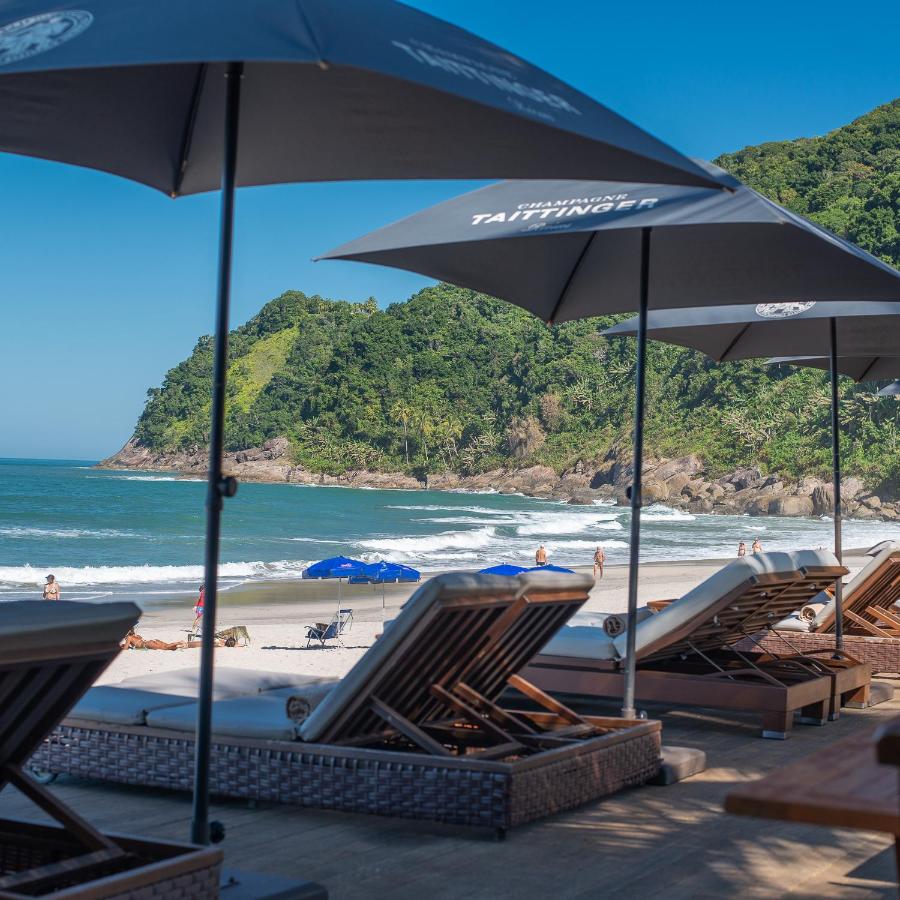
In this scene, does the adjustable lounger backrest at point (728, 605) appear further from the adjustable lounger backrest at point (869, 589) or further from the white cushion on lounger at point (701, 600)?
the adjustable lounger backrest at point (869, 589)

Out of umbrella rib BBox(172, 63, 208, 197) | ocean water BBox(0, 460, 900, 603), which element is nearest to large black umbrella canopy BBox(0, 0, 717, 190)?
umbrella rib BBox(172, 63, 208, 197)

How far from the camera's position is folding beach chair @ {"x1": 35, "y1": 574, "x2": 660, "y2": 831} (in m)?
3.66

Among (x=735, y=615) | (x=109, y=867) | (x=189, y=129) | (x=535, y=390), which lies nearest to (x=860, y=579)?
(x=735, y=615)

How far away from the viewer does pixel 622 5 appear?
2827 inches

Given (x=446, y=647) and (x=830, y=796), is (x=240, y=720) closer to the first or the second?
(x=446, y=647)

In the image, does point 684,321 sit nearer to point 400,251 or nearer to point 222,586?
point 400,251

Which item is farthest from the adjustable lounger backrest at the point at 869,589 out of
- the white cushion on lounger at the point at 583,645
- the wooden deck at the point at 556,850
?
the wooden deck at the point at 556,850

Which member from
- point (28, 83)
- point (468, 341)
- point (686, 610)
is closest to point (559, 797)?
point (686, 610)

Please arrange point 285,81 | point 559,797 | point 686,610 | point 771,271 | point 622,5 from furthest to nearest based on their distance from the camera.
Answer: point 622,5 < point 686,610 < point 771,271 < point 559,797 < point 285,81

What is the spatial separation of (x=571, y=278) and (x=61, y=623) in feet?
12.6

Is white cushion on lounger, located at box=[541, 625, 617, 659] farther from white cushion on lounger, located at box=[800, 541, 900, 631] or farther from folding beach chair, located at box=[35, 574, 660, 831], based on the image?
white cushion on lounger, located at box=[800, 541, 900, 631]

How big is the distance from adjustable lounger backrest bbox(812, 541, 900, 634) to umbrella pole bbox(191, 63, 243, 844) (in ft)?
16.4

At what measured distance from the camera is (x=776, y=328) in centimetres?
752

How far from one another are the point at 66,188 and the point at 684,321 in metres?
66.1
